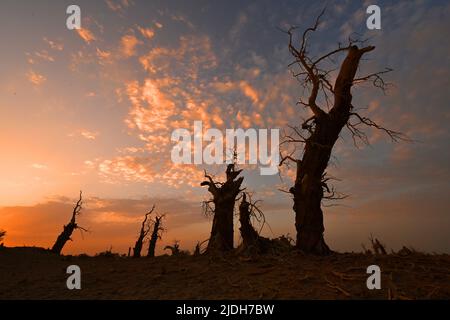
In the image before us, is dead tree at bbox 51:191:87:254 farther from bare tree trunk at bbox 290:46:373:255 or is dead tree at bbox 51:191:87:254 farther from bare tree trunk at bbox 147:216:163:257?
bare tree trunk at bbox 290:46:373:255

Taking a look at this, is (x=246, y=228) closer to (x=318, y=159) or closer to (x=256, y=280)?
(x=318, y=159)

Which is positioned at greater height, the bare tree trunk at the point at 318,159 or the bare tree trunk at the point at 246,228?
the bare tree trunk at the point at 318,159

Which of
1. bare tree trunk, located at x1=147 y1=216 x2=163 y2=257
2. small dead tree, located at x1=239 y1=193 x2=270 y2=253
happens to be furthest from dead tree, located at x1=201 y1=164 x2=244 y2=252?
bare tree trunk, located at x1=147 y1=216 x2=163 y2=257

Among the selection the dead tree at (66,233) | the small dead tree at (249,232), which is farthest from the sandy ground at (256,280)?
the dead tree at (66,233)

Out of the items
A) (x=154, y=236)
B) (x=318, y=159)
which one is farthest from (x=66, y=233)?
(x=318, y=159)

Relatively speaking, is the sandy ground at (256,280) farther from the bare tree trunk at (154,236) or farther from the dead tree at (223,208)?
the bare tree trunk at (154,236)

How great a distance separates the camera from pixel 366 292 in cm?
702

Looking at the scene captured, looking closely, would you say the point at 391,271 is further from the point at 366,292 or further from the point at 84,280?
the point at 84,280

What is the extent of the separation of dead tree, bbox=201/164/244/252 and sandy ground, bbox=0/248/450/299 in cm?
169

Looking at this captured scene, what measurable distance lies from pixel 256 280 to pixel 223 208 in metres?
6.26

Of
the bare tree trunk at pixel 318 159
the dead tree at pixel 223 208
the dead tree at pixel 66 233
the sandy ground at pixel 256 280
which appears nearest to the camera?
the sandy ground at pixel 256 280

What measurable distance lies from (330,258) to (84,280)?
309 inches

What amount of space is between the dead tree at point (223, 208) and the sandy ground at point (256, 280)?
1.69 metres

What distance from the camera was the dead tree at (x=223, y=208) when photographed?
1391 centimetres
